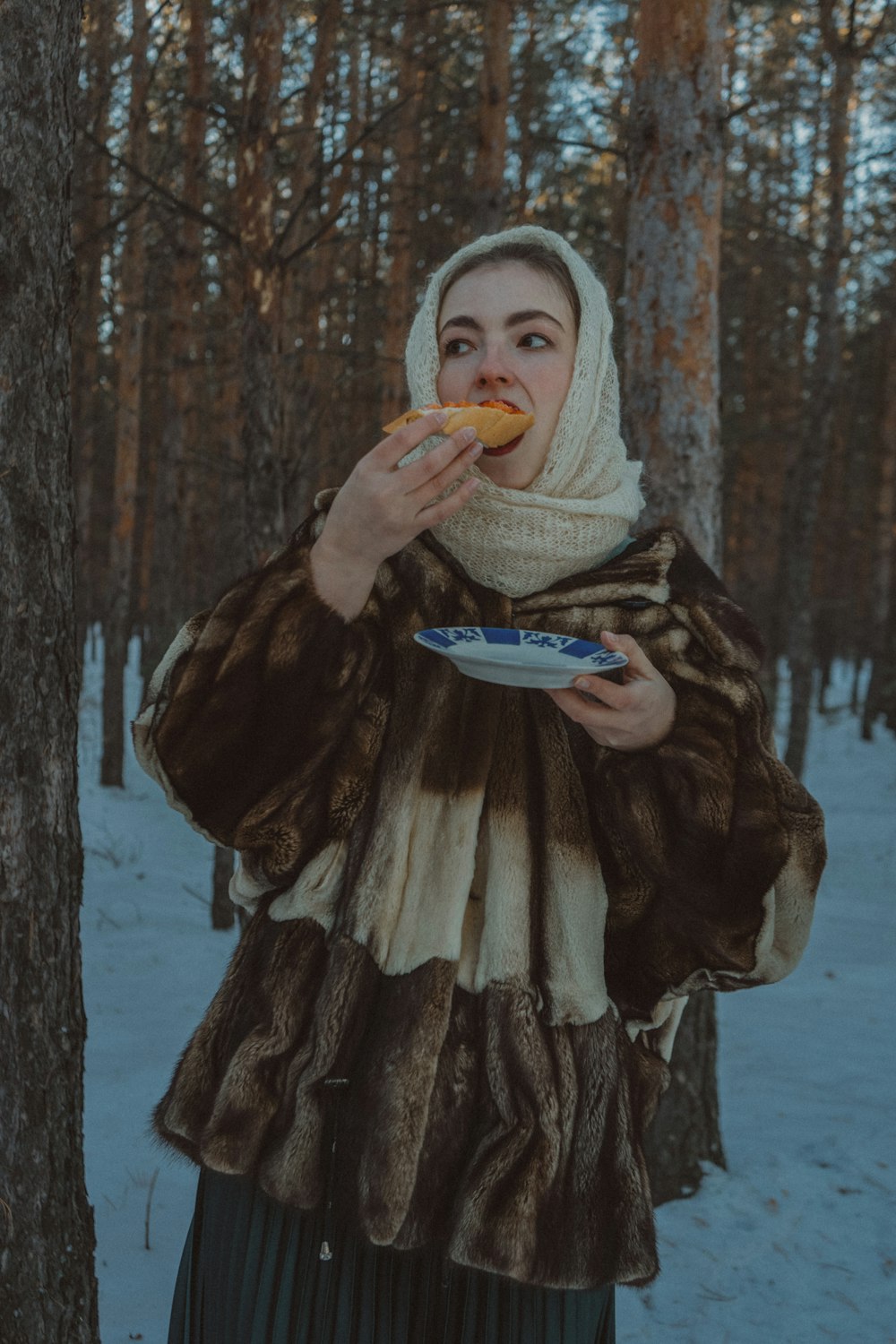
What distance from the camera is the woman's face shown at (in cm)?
185

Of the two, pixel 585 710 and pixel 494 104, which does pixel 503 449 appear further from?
pixel 494 104

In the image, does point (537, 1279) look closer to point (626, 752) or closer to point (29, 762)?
point (626, 752)

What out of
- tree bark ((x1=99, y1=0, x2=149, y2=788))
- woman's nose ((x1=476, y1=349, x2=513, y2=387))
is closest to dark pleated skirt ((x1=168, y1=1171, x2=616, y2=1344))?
woman's nose ((x1=476, y1=349, x2=513, y2=387))

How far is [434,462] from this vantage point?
1.56m

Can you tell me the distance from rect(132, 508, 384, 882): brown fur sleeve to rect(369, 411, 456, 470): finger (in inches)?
9.6

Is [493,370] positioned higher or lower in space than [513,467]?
higher

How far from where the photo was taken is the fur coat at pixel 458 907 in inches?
63.4

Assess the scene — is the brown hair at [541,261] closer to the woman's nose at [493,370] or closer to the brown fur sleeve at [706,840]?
the woman's nose at [493,370]

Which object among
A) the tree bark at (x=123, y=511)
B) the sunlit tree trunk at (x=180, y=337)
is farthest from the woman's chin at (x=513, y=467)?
Answer: the tree bark at (x=123, y=511)

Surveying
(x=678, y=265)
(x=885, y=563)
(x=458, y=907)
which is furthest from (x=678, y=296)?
(x=885, y=563)

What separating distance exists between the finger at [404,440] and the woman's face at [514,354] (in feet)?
0.93

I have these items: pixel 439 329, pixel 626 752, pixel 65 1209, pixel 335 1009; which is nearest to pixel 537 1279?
pixel 335 1009

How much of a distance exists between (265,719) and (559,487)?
2.06ft

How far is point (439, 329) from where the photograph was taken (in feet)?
6.46
